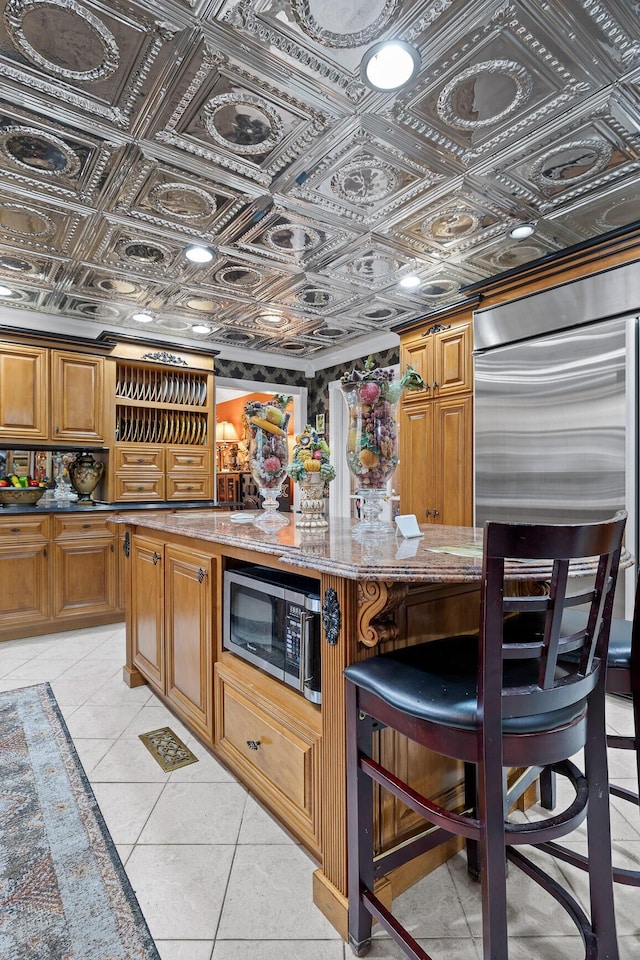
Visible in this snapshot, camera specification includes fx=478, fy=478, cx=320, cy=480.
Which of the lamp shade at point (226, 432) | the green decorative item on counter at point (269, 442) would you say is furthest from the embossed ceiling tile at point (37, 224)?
the lamp shade at point (226, 432)

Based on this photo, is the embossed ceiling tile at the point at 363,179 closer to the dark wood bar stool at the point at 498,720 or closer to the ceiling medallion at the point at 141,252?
the ceiling medallion at the point at 141,252

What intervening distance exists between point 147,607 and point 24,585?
190 centimetres

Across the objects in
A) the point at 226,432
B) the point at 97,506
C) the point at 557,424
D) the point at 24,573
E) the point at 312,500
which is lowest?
the point at 24,573

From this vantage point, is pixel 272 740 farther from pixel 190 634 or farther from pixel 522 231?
pixel 522 231

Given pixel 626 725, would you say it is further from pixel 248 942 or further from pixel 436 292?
pixel 436 292

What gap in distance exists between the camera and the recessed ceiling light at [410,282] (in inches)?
144

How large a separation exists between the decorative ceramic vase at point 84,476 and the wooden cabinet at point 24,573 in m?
0.57

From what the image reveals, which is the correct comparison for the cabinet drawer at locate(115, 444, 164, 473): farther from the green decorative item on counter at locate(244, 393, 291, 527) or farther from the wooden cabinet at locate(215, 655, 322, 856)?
the wooden cabinet at locate(215, 655, 322, 856)

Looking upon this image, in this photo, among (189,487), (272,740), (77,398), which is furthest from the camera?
(189,487)

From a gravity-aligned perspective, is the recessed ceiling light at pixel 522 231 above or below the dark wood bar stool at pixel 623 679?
above

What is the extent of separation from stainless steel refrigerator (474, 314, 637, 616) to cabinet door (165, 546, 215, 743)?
2.18 meters

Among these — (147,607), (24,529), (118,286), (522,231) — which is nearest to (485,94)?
(522,231)

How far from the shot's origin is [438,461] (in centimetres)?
379

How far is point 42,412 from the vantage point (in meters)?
4.03
